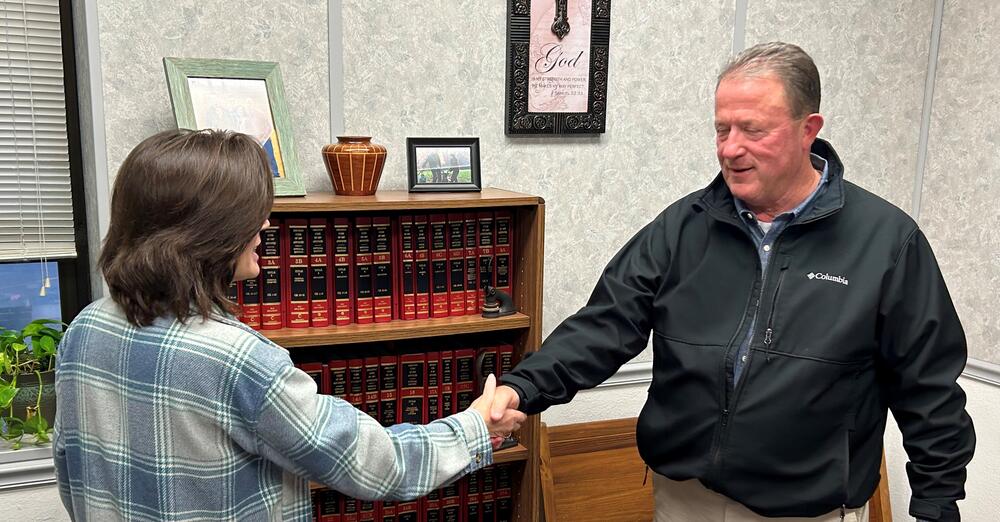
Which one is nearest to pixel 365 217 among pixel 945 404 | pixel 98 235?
pixel 98 235

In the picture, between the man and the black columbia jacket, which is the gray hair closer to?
the man

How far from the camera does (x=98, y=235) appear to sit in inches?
91.7

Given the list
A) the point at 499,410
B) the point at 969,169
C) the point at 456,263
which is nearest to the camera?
the point at 499,410

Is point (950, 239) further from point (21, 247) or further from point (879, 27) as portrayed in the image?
point (21, 247)

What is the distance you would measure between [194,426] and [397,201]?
40.8 inches

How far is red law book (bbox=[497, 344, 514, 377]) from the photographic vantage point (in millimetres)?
2461

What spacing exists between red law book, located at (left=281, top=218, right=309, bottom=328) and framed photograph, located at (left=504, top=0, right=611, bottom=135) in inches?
30.9

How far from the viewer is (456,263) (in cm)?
238

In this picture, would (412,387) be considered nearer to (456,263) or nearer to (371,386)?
(371,386)

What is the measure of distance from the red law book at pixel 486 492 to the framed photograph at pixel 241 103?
1033 mm

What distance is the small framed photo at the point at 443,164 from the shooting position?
2369 mm

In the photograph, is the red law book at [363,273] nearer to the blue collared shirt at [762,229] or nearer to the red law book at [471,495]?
the red law book at [471,495]

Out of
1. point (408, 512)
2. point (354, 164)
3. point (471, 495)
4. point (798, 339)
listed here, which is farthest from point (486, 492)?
point (798, 339)

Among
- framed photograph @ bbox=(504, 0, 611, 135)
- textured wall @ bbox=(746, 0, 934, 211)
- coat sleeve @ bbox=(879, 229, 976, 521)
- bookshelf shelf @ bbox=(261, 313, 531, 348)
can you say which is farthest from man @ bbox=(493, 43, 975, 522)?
textured wall @ bbox=(746, 0, 934, 211)
